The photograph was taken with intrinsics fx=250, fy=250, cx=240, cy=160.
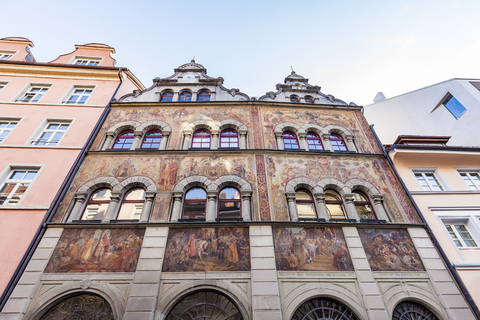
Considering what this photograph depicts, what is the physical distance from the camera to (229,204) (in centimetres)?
969

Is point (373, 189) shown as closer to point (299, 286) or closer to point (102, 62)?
point (299, 286)

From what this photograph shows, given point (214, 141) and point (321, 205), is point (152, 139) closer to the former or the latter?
point (214, 141)

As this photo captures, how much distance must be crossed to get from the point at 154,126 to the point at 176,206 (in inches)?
203

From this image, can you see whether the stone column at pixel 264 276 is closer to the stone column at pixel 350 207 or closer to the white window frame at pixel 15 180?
the stone column at pixel 350 207

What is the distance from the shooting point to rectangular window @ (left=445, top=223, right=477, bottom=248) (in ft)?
30.1

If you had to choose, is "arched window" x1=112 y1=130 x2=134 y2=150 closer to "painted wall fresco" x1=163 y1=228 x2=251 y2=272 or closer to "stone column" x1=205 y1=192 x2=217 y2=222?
"stone column" x1=205 y1=192 x2=217 y2=222

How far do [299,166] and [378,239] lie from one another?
397 cm

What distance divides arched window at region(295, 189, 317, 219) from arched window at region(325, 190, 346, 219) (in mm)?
649

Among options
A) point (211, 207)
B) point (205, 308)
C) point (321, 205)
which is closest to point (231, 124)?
point (211, 207)

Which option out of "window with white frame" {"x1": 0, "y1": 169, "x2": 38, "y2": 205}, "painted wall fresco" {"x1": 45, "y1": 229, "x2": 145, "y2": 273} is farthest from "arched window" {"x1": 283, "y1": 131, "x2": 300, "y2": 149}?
"window with white frame" {"x1": 0, "y1": 169, "x2": 38, "y2": 205}

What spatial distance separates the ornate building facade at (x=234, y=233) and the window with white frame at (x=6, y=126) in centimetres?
440

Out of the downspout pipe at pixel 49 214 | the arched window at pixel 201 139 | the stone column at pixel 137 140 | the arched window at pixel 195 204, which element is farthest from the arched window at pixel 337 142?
the downspout pipe at pixel 49 214

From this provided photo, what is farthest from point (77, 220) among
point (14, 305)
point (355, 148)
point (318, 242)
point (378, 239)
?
point (355, 148)

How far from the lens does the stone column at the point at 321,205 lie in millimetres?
9312
